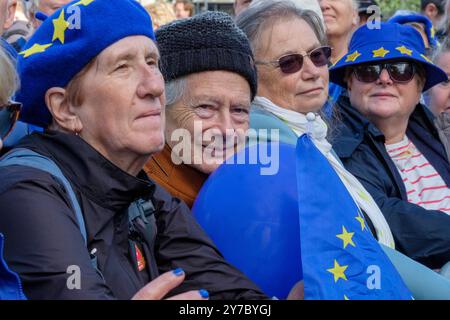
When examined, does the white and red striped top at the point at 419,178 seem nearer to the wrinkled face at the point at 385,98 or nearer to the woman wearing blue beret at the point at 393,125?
the woman wearing blue beret at the point at 393,125

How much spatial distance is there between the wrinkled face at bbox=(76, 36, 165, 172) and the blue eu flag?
49cm

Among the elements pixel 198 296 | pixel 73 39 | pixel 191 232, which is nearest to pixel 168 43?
pixel 73 39

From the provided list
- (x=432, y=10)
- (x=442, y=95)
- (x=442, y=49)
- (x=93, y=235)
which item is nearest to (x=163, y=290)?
(x=93, y=235)

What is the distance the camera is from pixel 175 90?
293cm

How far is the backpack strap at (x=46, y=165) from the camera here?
6.62 ft

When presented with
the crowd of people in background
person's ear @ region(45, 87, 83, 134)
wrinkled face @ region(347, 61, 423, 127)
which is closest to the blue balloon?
the crowd of people in background

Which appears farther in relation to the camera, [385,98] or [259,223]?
[385,98]

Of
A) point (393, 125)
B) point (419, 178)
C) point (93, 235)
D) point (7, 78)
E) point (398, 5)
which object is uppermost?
point (7, 78)

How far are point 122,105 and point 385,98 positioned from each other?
2.04 m

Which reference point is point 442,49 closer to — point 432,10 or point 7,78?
point 432,10

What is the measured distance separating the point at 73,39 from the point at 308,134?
812 millimetres

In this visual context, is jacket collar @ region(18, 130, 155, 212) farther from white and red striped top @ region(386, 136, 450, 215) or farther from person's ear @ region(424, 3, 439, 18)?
person's ear @ region(424, 3, 439, 18)

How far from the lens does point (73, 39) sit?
2.25 meters

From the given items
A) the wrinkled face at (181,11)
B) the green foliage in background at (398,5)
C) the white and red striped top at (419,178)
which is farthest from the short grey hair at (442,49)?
the green foliage in background at (398,5)
